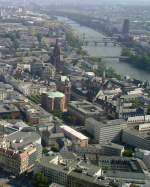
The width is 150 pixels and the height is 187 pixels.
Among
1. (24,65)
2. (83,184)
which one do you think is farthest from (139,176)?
(24,65)

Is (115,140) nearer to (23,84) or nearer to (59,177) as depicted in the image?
(59,177)

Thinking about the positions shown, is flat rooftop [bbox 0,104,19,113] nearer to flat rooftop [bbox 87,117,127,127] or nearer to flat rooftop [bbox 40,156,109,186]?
flat rooftop [bbox 87,117,127,127]

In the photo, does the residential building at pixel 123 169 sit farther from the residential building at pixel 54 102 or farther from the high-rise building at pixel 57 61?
the high-rise building at pixel 57 61

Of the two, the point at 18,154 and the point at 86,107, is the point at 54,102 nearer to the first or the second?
the point at 86,107

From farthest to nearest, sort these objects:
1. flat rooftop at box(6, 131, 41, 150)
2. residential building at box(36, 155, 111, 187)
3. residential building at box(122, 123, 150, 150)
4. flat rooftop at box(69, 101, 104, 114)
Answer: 1. flat rooftop at box(69, 101, 104, 114)
2. residential building at box(122, 123, 150, 150)
3. flat rooftop at box(6, 131, 41, 150)
4. residential building at box(36, 155, 111, 187)

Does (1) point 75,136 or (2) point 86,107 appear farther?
(2) point 86,107

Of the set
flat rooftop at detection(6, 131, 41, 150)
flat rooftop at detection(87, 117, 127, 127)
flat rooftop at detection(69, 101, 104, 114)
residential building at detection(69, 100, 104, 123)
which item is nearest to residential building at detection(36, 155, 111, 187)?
flat rooftop at detection(6, 131, 41, 150)

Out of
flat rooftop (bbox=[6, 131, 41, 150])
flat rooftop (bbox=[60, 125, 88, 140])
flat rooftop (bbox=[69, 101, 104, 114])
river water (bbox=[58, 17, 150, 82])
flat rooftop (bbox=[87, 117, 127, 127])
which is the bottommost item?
river water (bbox=[58, 17, 150, 82])

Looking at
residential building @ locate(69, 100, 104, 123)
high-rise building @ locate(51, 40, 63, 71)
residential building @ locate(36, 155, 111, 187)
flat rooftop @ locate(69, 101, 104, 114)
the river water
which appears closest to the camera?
residential building @ locate(36, 155, 111, 187)

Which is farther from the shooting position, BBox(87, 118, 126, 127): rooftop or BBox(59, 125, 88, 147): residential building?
BBox(87, 118, 126, 127): rooftop

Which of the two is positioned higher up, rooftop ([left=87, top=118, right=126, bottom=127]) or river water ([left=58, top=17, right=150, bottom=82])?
rooftop ([left=87, top=118, right=126, bottom=127])

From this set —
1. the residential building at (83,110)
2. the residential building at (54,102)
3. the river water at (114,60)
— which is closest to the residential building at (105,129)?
the residential building at (83,110)

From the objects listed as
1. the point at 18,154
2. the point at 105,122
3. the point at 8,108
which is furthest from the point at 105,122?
the point at 18,154

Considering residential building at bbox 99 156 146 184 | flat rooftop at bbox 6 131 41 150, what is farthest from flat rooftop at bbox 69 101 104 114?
residential building at bbox 99 156 146 184
